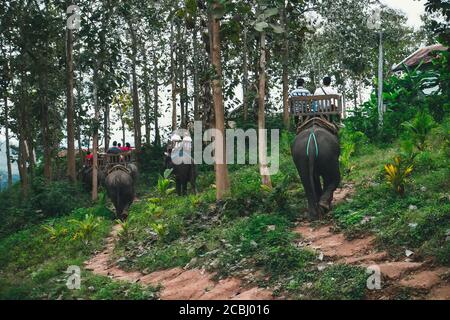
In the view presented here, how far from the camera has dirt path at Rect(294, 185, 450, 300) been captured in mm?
6754

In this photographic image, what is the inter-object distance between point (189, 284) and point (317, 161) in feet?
11.6

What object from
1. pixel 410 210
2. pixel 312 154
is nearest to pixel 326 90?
pixel 312 154

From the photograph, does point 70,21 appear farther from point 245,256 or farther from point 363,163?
point 245,256

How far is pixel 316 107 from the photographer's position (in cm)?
1112

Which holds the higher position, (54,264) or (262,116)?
(262,116)

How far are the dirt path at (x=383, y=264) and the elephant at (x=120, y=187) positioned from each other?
614 centimetres

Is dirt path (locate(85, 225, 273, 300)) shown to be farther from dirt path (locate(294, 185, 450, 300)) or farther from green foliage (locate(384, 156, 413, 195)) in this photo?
green foliage (locate(384, 156, 413, 195))

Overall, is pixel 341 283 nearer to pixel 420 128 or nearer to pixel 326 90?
pixel 326 90

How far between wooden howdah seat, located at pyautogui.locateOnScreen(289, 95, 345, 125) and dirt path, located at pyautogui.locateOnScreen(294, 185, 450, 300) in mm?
2190

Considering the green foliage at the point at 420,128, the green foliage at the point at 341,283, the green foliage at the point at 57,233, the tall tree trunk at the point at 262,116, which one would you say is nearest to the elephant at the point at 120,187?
the green foliage at the point at 57,233

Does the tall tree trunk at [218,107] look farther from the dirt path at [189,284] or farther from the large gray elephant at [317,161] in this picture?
the dirt path at [189,284]

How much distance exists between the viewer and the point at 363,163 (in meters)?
14.4

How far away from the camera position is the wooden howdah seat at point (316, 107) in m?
11.0

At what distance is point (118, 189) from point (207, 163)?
28.2ft
